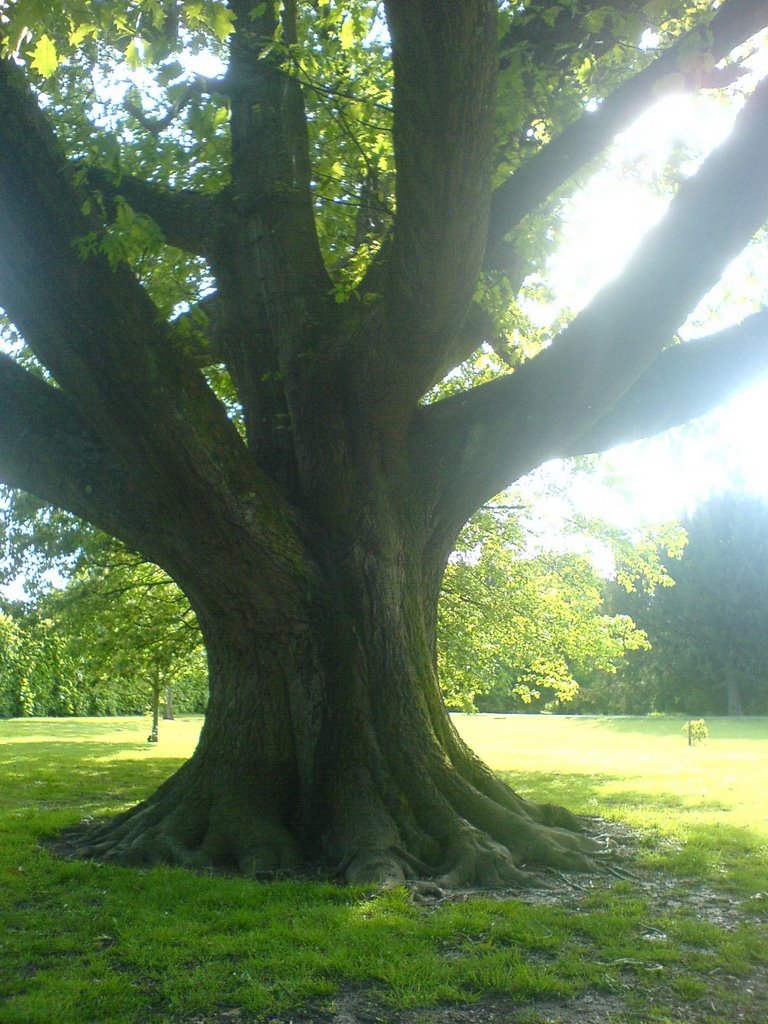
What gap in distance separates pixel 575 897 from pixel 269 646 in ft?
9.13

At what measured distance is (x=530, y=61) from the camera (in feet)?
23.9

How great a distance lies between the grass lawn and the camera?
3.93 m

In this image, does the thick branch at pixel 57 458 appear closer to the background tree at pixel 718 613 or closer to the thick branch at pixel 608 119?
the thick branch at pixel 608 119

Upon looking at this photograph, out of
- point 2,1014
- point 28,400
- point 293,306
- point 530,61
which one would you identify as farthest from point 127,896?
point 530,61

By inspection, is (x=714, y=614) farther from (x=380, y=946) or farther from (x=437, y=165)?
(x=380, y=946)

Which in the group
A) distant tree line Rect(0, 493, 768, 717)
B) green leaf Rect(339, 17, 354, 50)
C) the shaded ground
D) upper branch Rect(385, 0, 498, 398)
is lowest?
the shaded ground

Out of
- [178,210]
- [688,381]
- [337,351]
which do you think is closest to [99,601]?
[178,210]

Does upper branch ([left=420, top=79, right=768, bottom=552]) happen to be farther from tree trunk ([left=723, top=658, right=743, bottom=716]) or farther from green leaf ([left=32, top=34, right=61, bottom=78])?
tree trunk ([left=723, top=658, right=743, bottom=716])

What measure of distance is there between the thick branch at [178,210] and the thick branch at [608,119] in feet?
7.81

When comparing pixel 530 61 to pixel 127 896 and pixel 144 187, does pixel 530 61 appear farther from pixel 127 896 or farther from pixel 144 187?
pixel 127 896

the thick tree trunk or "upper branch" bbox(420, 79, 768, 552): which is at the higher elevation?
"upper branch" bbox(420, 79, 768, 552)


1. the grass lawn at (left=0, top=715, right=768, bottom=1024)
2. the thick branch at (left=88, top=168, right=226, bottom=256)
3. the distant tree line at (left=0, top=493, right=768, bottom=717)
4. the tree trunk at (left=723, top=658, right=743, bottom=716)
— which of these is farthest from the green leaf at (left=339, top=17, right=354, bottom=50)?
the tree trunk at (left=723, top=658, right=743, bottom=716)

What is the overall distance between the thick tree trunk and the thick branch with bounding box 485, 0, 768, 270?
2.89 m

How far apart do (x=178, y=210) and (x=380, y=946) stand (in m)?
6.00
